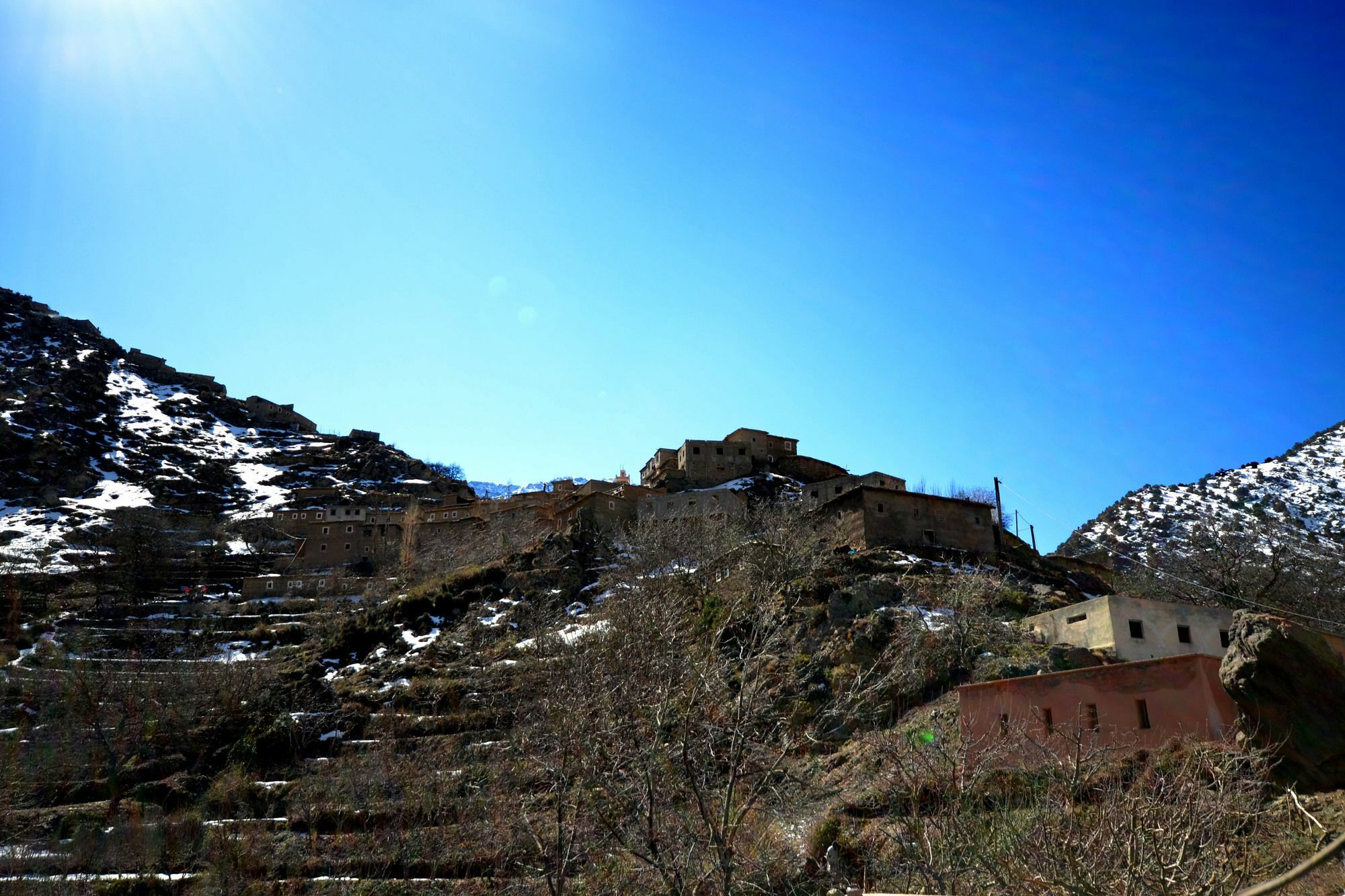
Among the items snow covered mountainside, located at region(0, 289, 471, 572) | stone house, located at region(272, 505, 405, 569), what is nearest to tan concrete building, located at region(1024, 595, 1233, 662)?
stone house, located at region(272, 505, 405, 569)

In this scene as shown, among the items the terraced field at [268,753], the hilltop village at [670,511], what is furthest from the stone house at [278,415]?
the terraced field at [268,753]

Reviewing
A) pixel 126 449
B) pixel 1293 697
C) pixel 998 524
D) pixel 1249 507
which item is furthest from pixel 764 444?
pixel 126 449

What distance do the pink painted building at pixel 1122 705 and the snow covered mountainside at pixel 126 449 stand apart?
226 ft

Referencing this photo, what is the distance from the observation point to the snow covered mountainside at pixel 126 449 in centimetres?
8675

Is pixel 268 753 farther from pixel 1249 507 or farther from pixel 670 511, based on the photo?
pixel 1249 507

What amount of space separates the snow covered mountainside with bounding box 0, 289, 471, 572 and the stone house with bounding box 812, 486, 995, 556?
186 feet

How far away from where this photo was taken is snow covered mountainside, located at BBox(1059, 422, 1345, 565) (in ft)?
209

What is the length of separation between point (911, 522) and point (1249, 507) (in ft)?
143

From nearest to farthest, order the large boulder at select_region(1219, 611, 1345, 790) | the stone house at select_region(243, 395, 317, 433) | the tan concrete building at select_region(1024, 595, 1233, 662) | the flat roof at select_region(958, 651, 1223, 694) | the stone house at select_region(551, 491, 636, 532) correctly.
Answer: the large boulder at select_region(1219, 611, 1345, 790) → the flat roof at select_region(958, 651, 1223, 694) → the tan concrete building at select_region(1024, 595, 1233, 662) → the stone house at select_region(551, 491, 636, 532) → the stone house at select_region(243, 395, 317, 433)

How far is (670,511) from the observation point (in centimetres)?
5828

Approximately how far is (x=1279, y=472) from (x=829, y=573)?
207 ft

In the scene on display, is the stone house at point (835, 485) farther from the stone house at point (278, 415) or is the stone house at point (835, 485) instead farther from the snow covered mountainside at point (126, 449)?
the stone house at point (278, 415)

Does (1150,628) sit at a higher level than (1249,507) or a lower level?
lower

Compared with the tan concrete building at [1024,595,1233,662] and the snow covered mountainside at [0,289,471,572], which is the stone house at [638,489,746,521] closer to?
the tan concrete building at [1024,595,1233,662]
